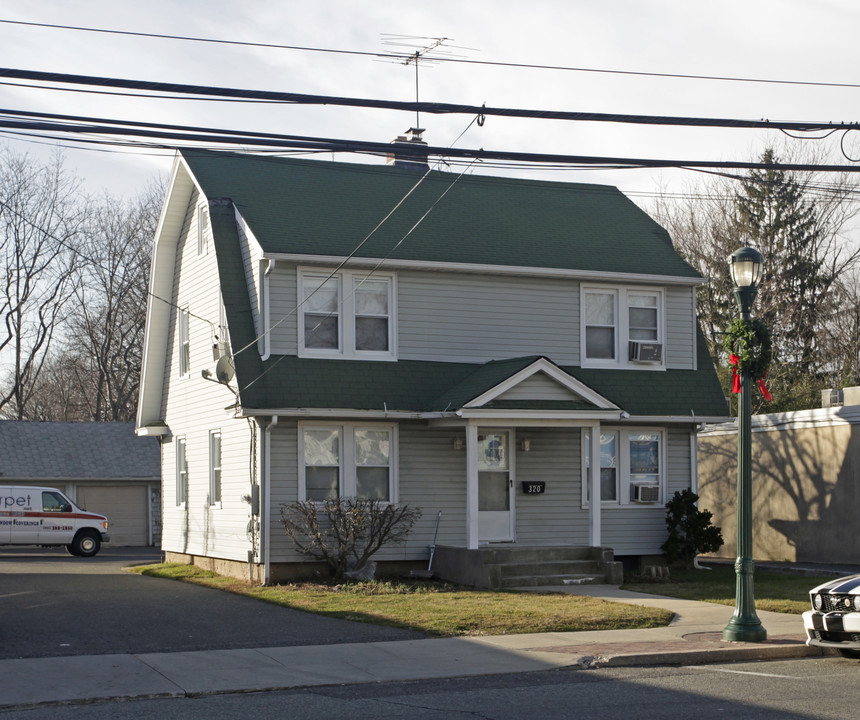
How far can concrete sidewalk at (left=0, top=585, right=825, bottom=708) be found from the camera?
33.7ft

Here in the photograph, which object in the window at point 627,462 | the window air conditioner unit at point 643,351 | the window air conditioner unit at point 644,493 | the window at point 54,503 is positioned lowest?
the window at point 54,503

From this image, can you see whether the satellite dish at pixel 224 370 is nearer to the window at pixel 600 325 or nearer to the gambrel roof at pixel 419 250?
the gambrel roof at pixel 419 250

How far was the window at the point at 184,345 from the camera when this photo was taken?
23922 millimetres

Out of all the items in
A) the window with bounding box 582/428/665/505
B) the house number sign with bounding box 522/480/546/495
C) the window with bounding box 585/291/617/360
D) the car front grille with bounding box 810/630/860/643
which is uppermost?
the window with bounding box 585/291/617/360

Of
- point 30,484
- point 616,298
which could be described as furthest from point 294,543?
point 30,484

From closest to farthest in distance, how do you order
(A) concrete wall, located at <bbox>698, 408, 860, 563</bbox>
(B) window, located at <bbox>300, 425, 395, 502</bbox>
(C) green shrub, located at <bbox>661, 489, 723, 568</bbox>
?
(B) window, located at <bbox>300, 425, 395, 502</bbox> < (C) green shrub, located at <bbox>661, 489, 723, 568</bbox> < (A) concrete wall, located at <bbox>698, 408, 860, 563</bbox>

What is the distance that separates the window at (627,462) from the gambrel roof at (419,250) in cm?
84

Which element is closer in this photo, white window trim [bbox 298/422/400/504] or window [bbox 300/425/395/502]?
white window trim [bbox 298/422/400/504]

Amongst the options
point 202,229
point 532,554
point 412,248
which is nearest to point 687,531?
point 532,554

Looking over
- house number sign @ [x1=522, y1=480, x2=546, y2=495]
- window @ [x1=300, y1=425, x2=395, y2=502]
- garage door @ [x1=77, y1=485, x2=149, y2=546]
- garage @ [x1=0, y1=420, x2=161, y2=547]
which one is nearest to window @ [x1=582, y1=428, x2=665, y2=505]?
house number sign @ [x1=522, y1=480, x2=546, y2=495]

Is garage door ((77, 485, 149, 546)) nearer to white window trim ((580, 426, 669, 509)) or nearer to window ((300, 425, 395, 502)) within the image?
window ((300, 425, 395, 502))

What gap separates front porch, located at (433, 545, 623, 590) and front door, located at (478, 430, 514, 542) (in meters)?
0.67

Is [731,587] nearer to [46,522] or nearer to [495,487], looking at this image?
[495,487]

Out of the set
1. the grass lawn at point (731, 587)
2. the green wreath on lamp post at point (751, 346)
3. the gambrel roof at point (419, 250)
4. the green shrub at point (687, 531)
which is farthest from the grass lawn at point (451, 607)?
the green shrub at point (687, 531)
